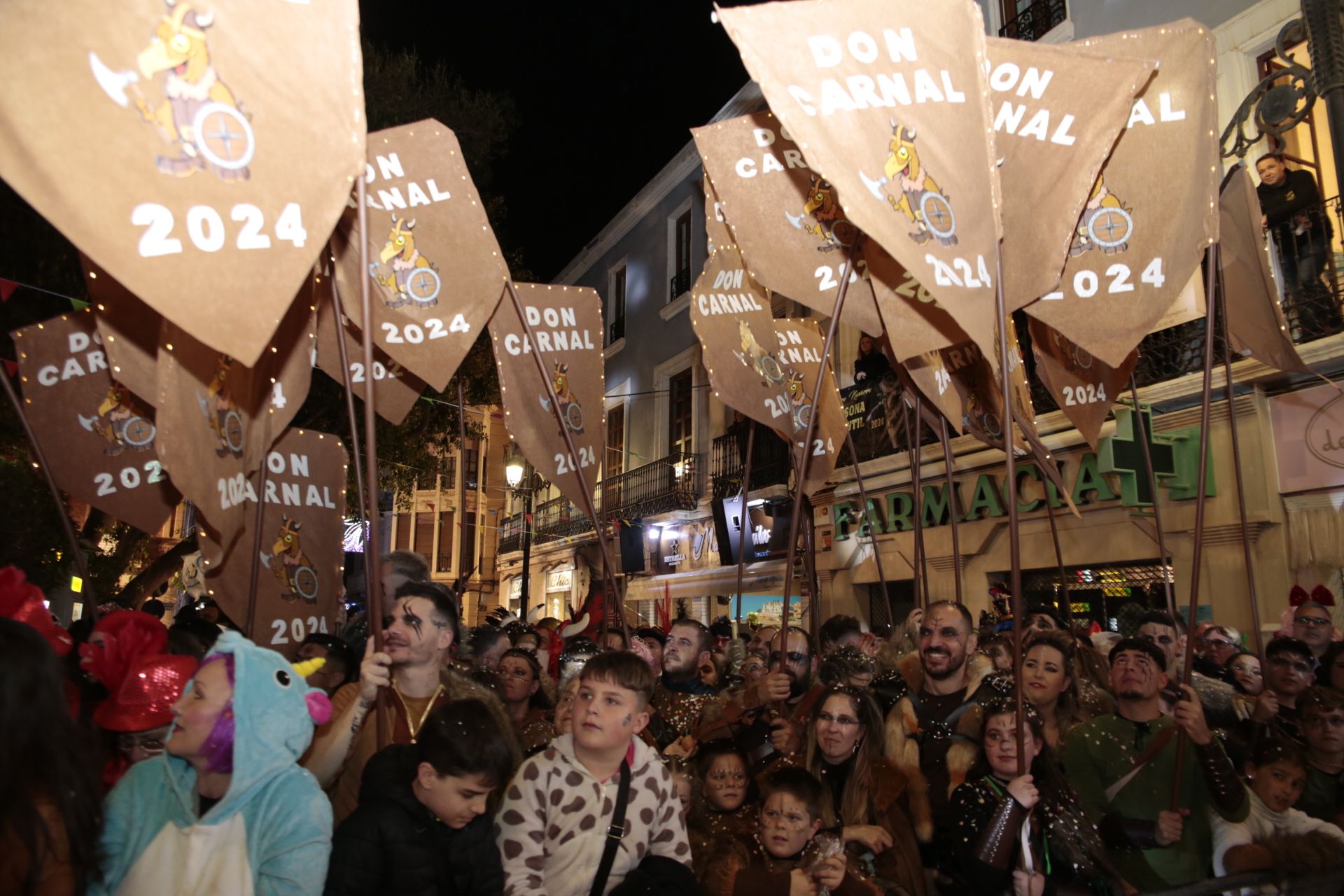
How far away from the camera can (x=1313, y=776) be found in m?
4.20

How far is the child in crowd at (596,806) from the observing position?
2.92m

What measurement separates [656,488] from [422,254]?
18.3 meters

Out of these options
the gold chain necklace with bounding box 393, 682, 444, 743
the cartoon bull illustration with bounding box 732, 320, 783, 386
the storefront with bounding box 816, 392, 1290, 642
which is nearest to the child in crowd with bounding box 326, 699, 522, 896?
the gold chain necklace with bounding box 393, 682, 444, 743

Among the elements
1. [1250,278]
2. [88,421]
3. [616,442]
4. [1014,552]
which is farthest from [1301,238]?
[616,442]

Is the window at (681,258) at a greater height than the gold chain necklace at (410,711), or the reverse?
the window at (681,258)

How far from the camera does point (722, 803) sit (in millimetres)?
3936

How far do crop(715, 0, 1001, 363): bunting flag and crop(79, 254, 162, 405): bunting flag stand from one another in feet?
8.45

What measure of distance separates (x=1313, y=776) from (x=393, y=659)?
3878mm

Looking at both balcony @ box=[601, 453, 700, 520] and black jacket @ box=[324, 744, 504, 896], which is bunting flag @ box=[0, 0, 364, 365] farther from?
balcony @ box=[601, 453, 700, 520]

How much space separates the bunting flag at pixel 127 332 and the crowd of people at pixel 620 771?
88 centimetres

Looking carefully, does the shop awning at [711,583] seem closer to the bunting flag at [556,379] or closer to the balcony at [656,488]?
the balcony at [656,488]

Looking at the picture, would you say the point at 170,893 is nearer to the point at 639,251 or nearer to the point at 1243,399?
the point at 1243,399

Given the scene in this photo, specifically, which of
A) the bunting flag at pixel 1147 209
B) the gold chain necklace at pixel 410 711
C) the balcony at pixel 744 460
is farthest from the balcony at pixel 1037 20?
the gold chain necklace at pixel 410 711

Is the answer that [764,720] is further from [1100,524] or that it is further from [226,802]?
[1100,524]
